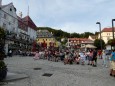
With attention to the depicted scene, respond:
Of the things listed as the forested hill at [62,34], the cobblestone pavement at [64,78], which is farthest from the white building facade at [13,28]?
the forested hill at [62,34]

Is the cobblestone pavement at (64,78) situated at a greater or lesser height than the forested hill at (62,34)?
lesser

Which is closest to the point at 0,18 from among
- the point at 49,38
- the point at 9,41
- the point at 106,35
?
the point at 9,41

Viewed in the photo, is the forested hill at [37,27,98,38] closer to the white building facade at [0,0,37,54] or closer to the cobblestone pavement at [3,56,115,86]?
the white building facade at [0,0,37,54]

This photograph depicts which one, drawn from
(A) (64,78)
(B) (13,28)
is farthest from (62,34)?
(A) (64,78)

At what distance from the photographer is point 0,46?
11875mm

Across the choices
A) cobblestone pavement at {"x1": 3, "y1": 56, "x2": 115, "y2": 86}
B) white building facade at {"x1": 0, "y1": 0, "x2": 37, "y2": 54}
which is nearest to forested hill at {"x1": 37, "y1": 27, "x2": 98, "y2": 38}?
white building facade at {"x1": 0, "y1": 0, "x2": 37, "y2": 54}

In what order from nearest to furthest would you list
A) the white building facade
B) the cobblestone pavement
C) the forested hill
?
the cobblestone pavement → the white building facade → the forested hill

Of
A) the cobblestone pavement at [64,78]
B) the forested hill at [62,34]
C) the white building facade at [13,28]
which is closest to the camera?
the cobblestone pavement at [64,78]

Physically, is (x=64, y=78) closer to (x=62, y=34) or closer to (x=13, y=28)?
(x=13, y=28)

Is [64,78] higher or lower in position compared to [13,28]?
lower

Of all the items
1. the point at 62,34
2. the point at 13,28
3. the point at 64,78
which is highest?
the point at 62,34

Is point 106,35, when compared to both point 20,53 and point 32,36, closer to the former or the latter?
point 32,36

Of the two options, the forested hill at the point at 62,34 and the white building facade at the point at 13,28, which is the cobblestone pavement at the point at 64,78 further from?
the forested hill at the point at 62,34

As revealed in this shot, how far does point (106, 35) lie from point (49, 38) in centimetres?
3473
